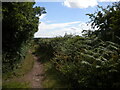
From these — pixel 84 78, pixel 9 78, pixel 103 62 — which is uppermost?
pixel 103 62

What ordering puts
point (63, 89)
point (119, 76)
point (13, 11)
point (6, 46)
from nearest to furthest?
point (119, 76) < point (63, 89) < point (13, 11) < point (6, 46)

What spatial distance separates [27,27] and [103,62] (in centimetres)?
740

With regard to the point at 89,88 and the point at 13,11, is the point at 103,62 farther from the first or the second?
the point at 13,11

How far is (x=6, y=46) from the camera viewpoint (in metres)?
12.0

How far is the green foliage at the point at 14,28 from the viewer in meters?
10.1

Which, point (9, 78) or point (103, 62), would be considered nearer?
point (103, 62)

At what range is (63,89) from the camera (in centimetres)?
845

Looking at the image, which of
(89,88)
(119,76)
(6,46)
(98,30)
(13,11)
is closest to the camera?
(119,76)

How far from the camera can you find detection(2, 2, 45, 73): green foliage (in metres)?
10.1

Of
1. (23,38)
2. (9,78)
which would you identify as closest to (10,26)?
(23,38)

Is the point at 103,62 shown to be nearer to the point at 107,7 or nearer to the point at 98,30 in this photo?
the point at 98,30

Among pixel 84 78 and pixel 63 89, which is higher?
pixel 84 78

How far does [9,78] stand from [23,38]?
371cm

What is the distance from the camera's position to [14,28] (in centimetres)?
1148
